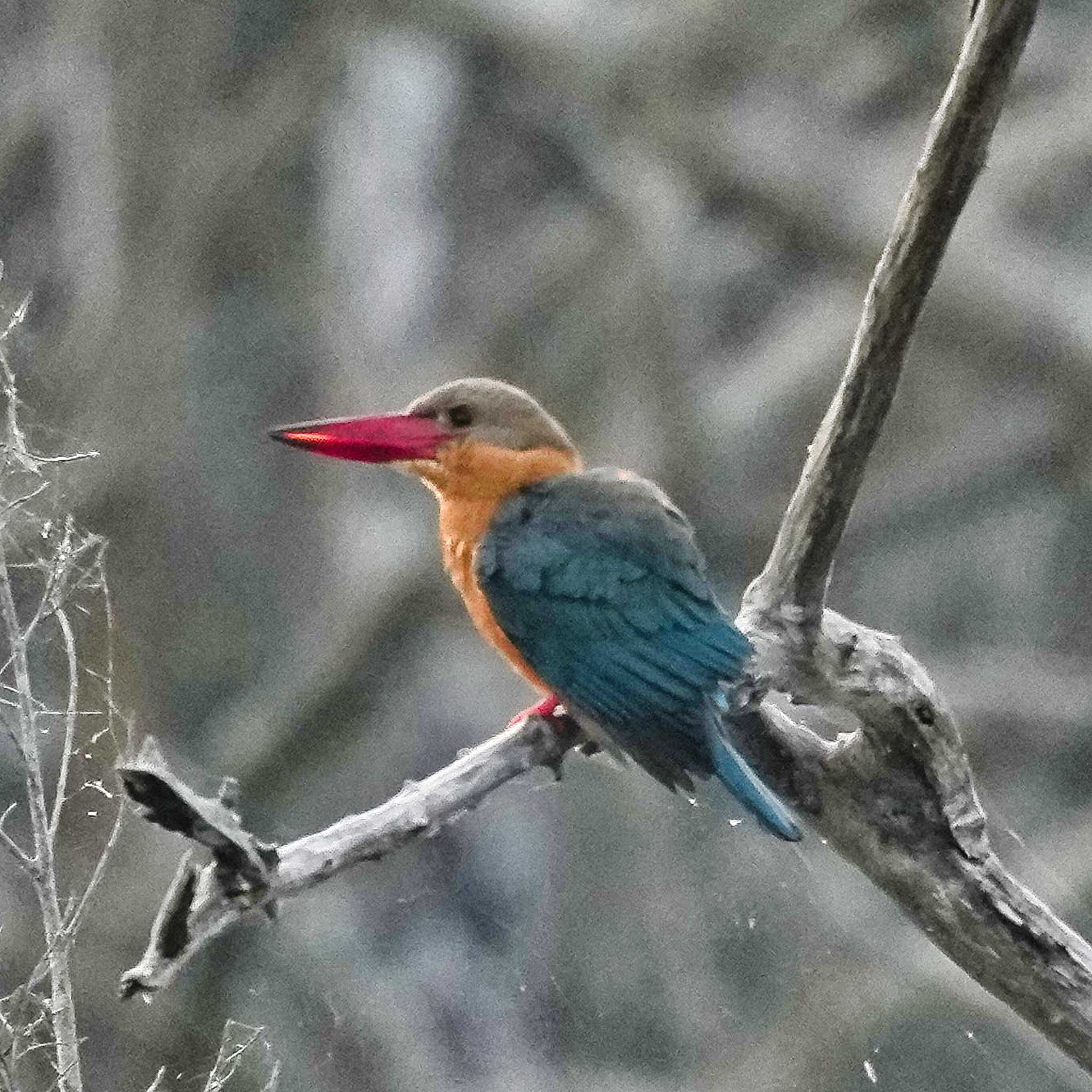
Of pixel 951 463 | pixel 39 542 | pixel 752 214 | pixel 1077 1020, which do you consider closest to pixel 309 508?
pixel 39 542

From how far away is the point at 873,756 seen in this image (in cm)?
107

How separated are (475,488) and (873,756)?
36 cm

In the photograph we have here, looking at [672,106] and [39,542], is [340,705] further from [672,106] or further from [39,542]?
[672,106]

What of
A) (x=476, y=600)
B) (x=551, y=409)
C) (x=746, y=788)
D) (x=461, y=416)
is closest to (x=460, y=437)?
(x=461, y=416)

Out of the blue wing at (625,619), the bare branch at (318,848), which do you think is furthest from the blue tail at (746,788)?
the bare branch at (318,848)

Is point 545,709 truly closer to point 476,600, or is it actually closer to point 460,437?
point 476,600

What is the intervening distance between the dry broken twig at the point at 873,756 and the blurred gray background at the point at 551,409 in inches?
16.2

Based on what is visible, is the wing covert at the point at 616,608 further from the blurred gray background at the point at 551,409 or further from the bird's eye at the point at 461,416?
the blurred gray background at the point at 551,409

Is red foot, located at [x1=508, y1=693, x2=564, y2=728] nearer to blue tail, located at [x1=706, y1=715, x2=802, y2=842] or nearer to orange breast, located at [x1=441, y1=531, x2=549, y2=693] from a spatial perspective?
orange breast, located at [x1=441, y1=531, x2=549, y2=693]

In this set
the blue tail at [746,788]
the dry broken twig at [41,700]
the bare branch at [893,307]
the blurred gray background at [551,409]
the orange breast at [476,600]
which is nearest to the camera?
the bare branch at [893,307]

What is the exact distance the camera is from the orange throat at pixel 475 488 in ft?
3.68

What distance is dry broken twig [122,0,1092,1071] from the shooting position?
0.82 metres

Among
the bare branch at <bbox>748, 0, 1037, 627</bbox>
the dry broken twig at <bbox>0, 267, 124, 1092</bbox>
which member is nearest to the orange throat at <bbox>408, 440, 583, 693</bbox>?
the bare branch at <bbox>748, 0, 1037, 627</bbox>

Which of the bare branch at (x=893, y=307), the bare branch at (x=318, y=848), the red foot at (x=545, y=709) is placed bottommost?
the red foot at (x=545, y=709)
